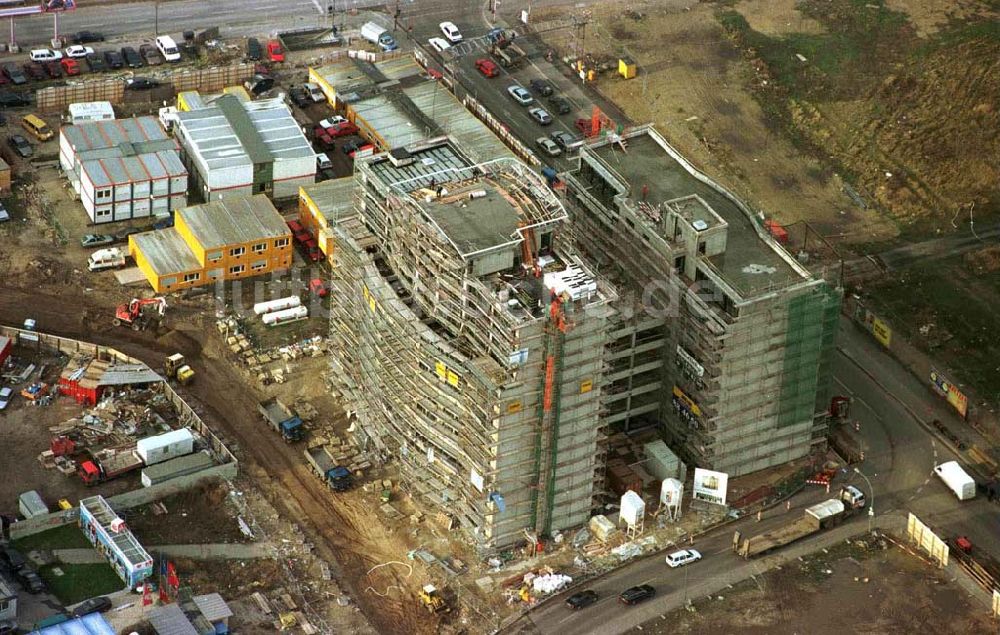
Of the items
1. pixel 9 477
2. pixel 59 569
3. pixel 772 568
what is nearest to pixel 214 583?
pixel 59 569

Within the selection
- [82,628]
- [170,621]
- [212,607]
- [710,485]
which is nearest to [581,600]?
[710,485]

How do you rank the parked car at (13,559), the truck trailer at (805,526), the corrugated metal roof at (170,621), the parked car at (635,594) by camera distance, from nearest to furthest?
the corrugated metal roof at (170,621) < the parked car at (13,559) < the parked car at (635,594) < the truck trailer at (805,526)

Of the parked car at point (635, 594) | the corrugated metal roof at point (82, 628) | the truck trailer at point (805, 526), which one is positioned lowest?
the parked car at point (635, 594)

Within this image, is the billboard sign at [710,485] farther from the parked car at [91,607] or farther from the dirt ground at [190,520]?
the parked car at [91,607]

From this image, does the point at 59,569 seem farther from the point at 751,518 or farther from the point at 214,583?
the point at 751,518

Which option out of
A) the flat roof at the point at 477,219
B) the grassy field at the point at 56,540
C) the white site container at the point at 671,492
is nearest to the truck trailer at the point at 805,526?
the white site container at the point at 671,492

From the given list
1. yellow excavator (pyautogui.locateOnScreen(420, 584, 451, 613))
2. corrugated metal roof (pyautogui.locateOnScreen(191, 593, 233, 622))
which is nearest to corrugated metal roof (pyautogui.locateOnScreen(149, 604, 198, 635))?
corrugated metal roof (pyautogui.locateOnScreen(191, 593, 233, 622))
